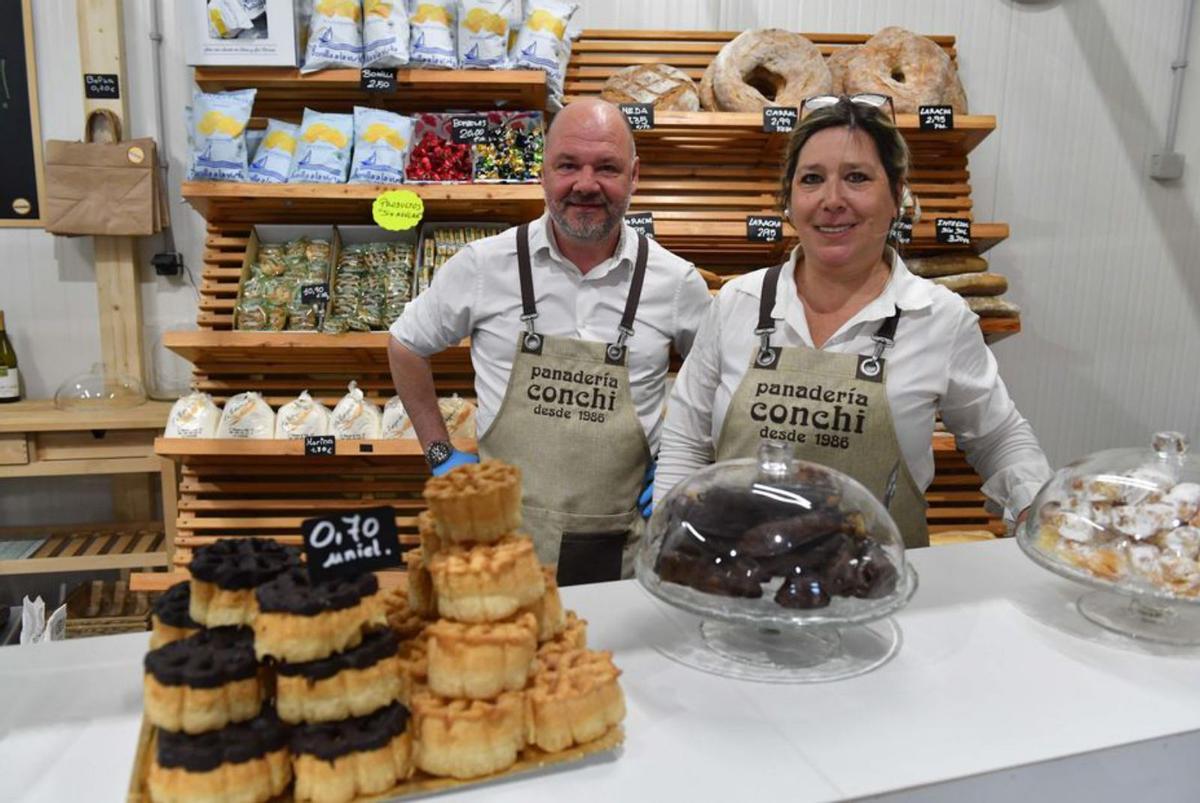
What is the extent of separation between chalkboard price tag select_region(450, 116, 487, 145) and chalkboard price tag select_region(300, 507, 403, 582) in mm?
2369

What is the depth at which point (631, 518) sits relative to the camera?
2338 mm

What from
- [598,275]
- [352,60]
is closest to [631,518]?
[598,275]

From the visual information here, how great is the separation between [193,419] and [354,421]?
55 cm

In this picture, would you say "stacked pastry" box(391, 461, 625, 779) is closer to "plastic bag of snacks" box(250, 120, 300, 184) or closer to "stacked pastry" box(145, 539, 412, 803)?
"stacked pastry" box(145, 539, 412, 803)

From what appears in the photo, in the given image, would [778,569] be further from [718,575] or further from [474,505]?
[474,505]

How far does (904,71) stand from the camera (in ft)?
11.1

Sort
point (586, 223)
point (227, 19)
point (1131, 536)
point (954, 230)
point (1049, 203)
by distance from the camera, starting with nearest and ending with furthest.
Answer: point (1131, 536) < point (586, 223) < point (227, 19) < point (954, 230) < point (1049, 203)

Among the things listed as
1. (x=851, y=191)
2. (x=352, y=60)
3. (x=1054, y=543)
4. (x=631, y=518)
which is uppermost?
(x=352, y=60)

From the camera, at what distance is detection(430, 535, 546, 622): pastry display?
3.07 ft

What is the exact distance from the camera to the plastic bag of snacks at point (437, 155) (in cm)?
302

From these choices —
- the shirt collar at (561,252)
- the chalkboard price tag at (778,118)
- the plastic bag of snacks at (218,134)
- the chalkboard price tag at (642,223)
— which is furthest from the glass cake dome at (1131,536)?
the plastic bag of snacks at (218,134)

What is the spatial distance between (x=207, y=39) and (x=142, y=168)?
0.70 meters

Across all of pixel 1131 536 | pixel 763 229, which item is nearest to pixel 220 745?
pixel 1131 536

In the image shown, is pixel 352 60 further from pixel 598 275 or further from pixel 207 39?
pixel 598 275
